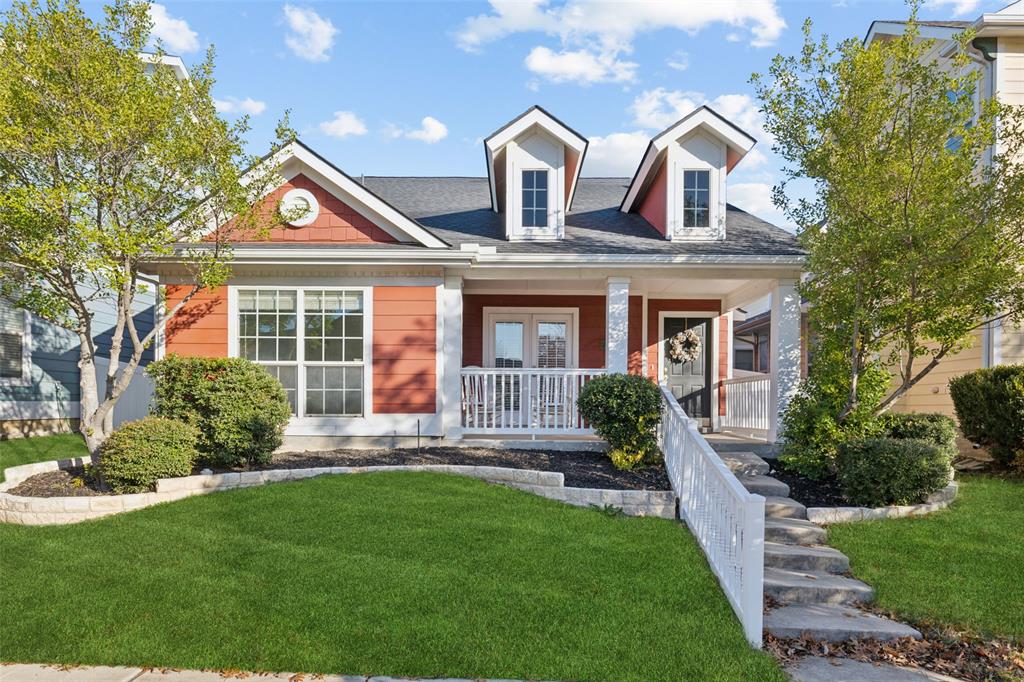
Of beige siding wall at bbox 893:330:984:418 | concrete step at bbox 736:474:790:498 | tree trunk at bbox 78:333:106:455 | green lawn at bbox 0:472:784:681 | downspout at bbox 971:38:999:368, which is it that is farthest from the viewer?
beige siding wall at bbox 893:330:984:418

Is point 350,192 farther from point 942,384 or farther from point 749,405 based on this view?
point 942,384

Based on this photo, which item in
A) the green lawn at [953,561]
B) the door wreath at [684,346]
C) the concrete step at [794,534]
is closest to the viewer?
the green lawn at [953,561]

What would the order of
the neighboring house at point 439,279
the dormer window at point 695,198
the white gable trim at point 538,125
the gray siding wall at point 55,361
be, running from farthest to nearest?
the gray siding wall at point 55,361 → the dormer window at point 695,198 → the white gable trim at point 538,125 → the neighboring house at point 439,279

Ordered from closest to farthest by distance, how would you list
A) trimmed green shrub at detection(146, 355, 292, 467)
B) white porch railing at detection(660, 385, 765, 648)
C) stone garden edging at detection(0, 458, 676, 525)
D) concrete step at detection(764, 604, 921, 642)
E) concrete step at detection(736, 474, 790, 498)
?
white porch railing at detection(660, 385, 765, 648)
concrete step at detection(764, 604, 921, 642)
stone garden edging at detection(0, 458, 676, 525)
concrete step at detection(736, 474, 790, 498)
trimmed green shrub at detection(146, 355, 292, 467)

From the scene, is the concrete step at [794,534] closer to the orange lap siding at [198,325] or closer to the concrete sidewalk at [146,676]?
the concrete sidewalk at [146,676]

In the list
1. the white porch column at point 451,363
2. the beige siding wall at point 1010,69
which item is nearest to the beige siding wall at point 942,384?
the beige siding wall at point 1010,69

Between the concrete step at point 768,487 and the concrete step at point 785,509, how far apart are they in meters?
0.31

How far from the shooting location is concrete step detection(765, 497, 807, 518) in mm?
6523

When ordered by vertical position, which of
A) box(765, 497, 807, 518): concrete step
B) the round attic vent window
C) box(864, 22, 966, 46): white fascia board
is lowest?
box(765, 497, 807, 518): concrete step

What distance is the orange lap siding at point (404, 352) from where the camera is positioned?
9219 millimetres

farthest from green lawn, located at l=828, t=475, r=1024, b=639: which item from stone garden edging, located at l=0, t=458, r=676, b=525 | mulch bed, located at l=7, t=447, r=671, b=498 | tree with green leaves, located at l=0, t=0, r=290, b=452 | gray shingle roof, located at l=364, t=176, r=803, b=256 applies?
tree with green leaves, located at l=0, t=0, r=290, b=452

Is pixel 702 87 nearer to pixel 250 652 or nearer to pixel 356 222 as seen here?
pixel 356 222

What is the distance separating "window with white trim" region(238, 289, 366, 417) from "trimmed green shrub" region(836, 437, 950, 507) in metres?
6.18

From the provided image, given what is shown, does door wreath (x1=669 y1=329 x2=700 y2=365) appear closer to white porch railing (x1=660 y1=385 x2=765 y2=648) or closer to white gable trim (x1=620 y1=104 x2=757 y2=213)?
white gable trim (x1=620 y1=104 x2=757 y2=213)
